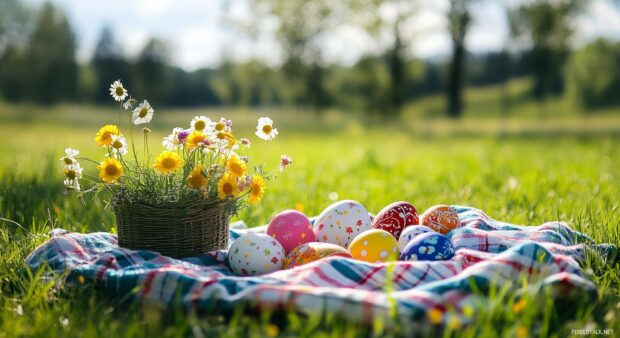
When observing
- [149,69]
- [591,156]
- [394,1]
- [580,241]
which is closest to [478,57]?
[149,69]

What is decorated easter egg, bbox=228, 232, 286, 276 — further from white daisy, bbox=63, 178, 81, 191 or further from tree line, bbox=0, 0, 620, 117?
tree line, bbox=0, 0, 620, 117

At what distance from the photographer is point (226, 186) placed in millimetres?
2945

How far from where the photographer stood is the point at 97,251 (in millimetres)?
3002

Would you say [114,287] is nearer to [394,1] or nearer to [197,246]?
[197,246]

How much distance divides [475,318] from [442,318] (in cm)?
14

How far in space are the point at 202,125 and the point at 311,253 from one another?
2.92ft

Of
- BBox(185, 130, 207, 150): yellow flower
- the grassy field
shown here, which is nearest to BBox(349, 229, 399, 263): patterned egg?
the grassy field

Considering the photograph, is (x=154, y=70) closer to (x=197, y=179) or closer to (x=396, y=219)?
(x=396, y=219)

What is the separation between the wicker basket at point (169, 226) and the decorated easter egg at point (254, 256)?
0.21 m

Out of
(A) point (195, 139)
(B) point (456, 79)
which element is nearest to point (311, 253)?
(A) point (195, 139)

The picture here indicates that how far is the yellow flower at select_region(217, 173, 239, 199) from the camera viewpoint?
2.93 metres

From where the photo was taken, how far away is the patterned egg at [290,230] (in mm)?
3307

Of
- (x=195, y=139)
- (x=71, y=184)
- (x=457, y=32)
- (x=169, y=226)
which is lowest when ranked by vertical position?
(x=169, y=226)

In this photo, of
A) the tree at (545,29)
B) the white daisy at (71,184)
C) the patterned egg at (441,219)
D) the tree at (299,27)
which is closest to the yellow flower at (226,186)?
the white daisy at (71,184)
